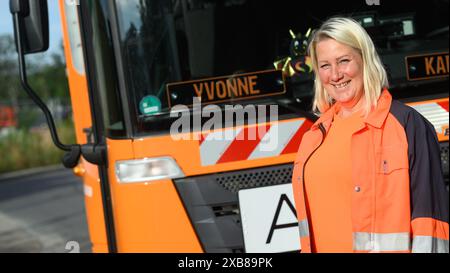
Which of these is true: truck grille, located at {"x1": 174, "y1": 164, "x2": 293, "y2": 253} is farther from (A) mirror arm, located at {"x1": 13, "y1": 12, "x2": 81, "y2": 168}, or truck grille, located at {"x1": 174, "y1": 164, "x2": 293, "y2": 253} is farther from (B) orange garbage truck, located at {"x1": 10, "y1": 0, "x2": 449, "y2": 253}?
(A) mirror arm, located at {"x1": 13, "y1": 12, "x2": 81, "y2": 168}

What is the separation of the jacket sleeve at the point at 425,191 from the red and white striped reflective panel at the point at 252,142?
4.73 ft

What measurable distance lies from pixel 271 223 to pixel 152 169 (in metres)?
0.69

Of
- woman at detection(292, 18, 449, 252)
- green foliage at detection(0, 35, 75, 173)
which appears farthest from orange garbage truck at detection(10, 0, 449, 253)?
green foliage at detection(0, 35, 75, 173)

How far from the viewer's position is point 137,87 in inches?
141

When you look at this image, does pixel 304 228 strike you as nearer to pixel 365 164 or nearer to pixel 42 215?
pixel 365 164

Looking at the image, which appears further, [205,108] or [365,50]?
[205,108]

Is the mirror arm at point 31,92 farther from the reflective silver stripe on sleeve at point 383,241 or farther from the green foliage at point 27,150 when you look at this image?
the green foliage at point 27,150

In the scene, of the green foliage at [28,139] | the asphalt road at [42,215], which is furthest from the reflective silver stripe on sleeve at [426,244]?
the green foliage at [28,139]

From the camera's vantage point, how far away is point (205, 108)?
356 centimetres

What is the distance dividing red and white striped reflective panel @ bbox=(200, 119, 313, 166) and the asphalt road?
1170 mm

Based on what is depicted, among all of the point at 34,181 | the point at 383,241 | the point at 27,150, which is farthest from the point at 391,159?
the point at 27,150

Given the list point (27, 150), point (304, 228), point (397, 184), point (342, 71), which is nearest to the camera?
point (397, 184)

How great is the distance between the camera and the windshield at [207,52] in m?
3.56
